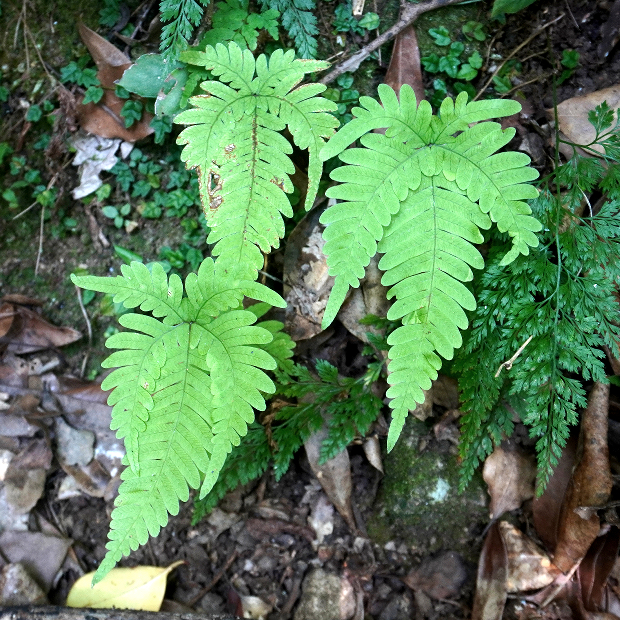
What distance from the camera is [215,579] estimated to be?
2.87 meters

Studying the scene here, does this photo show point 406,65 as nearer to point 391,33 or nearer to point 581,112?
point 391,33

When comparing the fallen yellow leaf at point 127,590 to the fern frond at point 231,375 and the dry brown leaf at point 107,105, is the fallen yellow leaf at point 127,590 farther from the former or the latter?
the dry brown leaf at point 107,105

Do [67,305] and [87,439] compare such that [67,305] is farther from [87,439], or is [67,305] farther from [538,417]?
[538,417]

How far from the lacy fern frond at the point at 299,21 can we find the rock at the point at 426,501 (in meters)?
1.92

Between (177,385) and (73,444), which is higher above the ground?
(177,385)

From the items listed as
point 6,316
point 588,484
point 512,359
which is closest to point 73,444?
point 6,316

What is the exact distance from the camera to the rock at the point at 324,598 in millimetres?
2672

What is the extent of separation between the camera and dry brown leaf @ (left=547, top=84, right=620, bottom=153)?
7.99 feet

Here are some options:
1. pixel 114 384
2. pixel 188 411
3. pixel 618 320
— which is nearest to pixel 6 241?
pixel 114 384

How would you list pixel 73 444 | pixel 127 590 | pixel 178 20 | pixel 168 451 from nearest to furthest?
pixel 168 451
pixel 178 20
pixel 127 590
pixel 73 444

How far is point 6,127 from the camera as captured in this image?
3.16 meters

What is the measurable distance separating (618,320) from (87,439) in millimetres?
2927

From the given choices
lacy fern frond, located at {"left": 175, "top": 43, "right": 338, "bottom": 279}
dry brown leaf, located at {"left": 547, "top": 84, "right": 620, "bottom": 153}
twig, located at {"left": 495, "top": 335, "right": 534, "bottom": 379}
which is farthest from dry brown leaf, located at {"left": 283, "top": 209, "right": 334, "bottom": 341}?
dry brown leaf, located at {"left": 547, "top": 84, "right": 620, "bottom": 153}

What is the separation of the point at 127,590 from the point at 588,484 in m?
2.44
